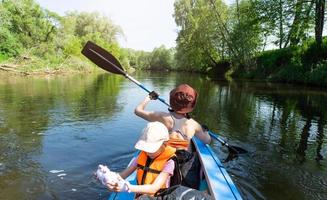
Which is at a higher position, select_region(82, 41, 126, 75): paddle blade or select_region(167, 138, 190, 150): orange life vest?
select_region(82, 41, 126, 75): paddle blade

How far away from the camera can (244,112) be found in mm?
10578

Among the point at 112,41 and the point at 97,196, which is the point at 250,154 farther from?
the point at 112,41

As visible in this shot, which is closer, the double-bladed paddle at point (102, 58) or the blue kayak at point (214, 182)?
the blue kayak at point (214, 182)

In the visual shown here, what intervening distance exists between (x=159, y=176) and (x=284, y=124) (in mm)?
7304

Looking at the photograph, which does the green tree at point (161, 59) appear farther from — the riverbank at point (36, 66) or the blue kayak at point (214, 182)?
the blue kayak at point (214, 182)

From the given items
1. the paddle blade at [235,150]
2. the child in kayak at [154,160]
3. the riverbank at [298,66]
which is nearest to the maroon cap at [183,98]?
the child in kayak at [154,160]

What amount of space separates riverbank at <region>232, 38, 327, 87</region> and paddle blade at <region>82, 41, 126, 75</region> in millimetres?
15938

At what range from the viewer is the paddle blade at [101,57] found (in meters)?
5.43

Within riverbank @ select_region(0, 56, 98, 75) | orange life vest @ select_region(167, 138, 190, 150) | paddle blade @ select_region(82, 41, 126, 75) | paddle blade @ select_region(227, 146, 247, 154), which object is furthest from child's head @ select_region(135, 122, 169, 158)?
riverbank @ select_region(0, 56, 98, 75)

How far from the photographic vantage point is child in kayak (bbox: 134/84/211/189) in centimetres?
303

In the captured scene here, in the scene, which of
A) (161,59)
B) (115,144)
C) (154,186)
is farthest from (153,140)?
(161,59)

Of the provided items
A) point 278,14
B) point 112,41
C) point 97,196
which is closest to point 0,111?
point 97,196

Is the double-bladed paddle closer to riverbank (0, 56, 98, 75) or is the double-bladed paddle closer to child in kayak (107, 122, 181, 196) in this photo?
child in kayak (107, 122, 181, 196)

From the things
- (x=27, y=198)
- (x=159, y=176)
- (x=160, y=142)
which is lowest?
(x=27, y=198)
